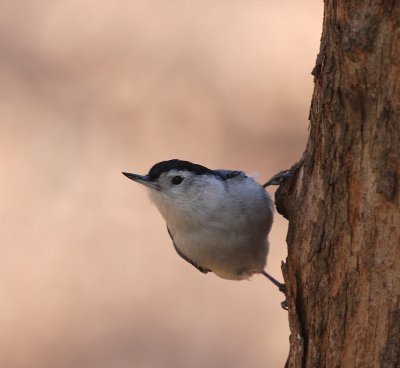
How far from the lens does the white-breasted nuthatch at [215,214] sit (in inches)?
138

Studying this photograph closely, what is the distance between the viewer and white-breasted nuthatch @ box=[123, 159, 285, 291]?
3.51m

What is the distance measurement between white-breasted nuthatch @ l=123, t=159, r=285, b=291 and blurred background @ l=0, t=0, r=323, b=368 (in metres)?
1.63

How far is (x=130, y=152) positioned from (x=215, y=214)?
2577 mm

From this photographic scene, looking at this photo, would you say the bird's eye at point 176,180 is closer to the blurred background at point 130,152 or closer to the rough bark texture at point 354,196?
the rough bark texture at point 354,196

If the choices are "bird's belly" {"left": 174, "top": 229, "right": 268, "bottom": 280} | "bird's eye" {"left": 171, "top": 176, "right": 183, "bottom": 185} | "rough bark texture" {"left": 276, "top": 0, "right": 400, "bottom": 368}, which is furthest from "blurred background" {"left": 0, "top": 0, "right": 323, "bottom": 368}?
"rough bark texture" {"left": 276, "top": 0, "right": 400, "bottom": 368}

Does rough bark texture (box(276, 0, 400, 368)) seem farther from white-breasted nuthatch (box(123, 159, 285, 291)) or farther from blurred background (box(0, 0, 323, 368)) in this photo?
blurred background (box(0, 0, 323, 368))

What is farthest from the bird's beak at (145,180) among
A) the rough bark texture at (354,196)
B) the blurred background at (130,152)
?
the blurred background at (130,152)

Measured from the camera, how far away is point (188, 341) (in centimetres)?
529

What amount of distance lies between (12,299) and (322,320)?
319cm

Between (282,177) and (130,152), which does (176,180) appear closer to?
(282,177)

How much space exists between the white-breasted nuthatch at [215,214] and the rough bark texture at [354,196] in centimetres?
75

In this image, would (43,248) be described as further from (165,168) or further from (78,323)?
(165,168)

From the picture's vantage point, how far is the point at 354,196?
252 centimetres

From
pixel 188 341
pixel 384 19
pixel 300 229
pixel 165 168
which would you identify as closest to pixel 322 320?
pixel 300 229
